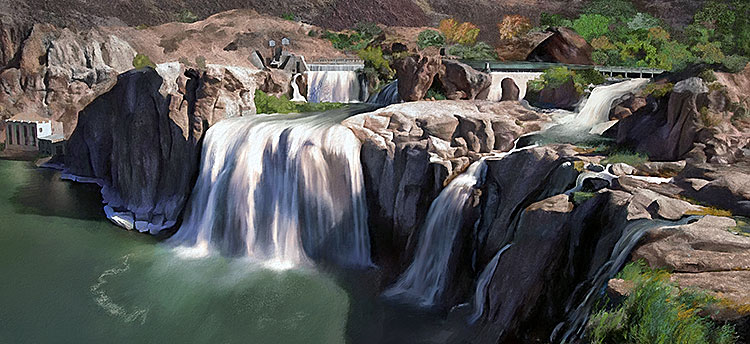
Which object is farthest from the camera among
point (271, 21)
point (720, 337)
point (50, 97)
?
point (271, 21)

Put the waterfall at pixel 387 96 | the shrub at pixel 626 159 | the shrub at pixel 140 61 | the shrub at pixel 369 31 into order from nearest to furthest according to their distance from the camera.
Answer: the shrub at pixel 626 159
the waterfall at pixel 387 96
the shrub at pixel 140 61
the shrub at pixel 369 31

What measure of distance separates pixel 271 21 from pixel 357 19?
21.3 m

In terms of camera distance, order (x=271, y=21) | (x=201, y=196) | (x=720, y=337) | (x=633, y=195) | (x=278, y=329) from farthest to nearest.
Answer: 1. (x=271, y=21)
2. (x=201, y=196)
3. (x=278, y=329)
4. (x=633, y=195)
5. (x=720, y=337)

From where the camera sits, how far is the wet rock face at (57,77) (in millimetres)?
40469

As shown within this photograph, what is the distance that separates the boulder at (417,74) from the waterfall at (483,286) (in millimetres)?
15705

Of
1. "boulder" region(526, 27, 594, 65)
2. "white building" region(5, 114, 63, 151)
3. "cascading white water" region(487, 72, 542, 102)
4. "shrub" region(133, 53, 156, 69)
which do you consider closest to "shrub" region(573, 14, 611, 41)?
"boulder" region(526, 27, 594, 65)

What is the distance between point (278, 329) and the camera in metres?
15.6

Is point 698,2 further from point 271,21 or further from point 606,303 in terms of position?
point 606,303

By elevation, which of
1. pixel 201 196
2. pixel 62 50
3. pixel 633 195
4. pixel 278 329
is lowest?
pixel 278 329

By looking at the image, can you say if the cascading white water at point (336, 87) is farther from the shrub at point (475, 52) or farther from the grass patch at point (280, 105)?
the shrub at point (475, 52)

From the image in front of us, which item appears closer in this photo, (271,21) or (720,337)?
(720,337)

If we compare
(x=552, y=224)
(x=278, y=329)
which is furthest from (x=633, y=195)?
(x=278, y=329)

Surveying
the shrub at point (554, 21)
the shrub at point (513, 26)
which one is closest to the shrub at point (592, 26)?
the shrub at point (554, 21)

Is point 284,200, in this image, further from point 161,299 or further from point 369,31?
point 369,31
